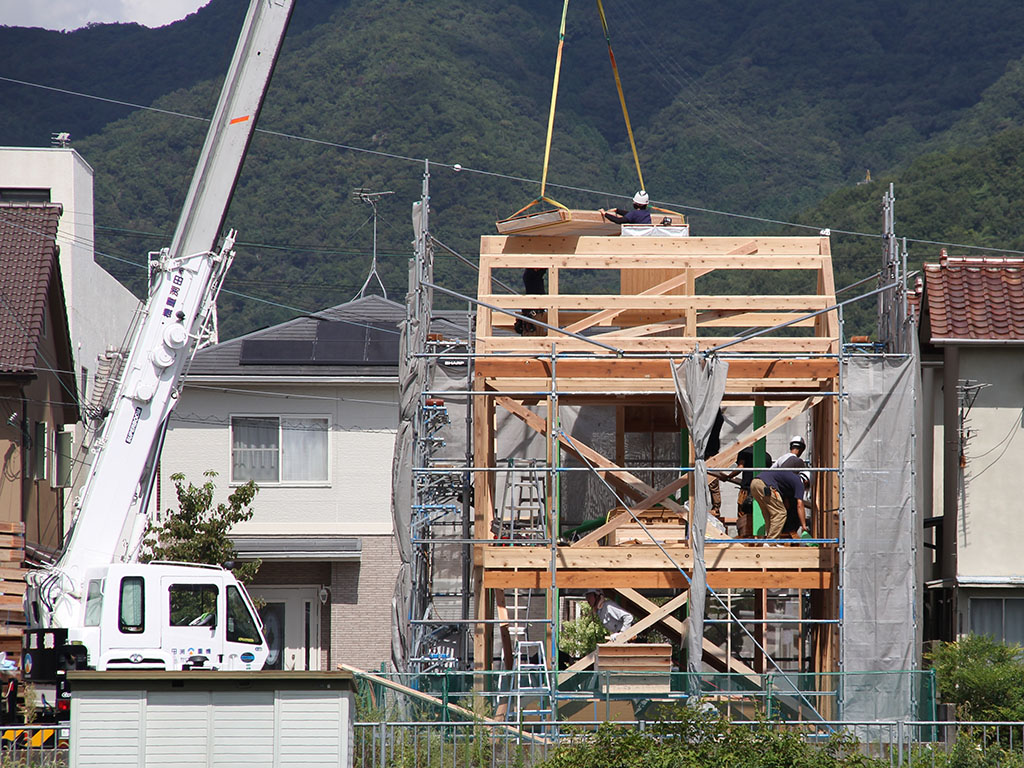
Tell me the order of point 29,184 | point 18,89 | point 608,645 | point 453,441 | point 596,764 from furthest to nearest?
point 18,89 → point 29,184 → point 453,441 → point 608,645 → point 596,764

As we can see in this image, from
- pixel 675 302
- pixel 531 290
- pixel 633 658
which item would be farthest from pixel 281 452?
pixel 633 658

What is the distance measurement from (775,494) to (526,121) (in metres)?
57.3

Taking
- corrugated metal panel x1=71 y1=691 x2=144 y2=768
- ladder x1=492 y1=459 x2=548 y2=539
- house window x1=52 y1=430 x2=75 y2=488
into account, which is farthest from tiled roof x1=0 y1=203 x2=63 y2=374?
corrugated metal panel x1=71 y1=691 x2=144 y2=768

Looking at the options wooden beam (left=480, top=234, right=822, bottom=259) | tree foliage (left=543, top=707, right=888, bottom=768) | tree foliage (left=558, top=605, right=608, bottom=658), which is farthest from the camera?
tree foliage (left=558, top=605, right=608, bottom=658)

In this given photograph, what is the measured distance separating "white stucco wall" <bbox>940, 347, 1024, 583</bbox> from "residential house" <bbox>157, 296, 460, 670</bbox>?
40.3ft

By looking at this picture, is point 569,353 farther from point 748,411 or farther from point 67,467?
point 67,467

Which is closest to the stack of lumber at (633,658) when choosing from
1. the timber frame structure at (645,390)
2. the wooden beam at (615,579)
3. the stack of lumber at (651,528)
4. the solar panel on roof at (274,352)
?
the timber frame structure at (645,390)

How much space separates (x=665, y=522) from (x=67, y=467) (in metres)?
16.9

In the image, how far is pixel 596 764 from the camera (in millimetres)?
13445

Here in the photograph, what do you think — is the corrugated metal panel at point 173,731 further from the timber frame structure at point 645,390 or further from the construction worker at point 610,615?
the construction worker at point 610,615

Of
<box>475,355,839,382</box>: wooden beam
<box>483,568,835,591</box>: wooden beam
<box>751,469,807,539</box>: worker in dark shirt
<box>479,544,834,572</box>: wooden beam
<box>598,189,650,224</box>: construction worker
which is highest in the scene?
<box>598,189,650,224</box>: construction worker

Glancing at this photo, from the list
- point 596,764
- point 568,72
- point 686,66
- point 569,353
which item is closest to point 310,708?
point 596,764

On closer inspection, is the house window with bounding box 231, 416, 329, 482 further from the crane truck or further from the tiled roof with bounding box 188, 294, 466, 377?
the crane truck

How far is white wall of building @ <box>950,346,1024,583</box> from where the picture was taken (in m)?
24.8
